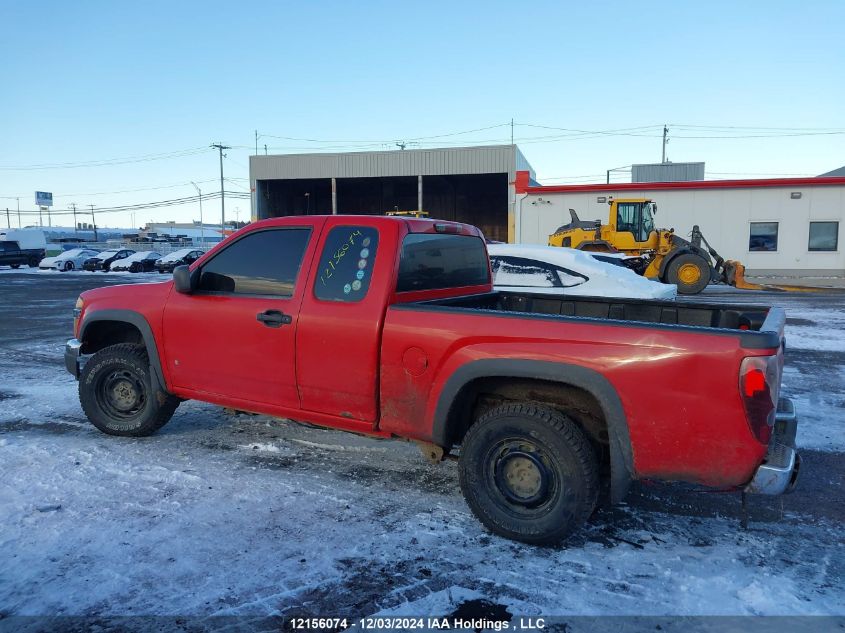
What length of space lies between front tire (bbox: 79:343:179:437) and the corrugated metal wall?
33.8 m

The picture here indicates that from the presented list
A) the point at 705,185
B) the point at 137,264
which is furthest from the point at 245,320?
the point at 137,264

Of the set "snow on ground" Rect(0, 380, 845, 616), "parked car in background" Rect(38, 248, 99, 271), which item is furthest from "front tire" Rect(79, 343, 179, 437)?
"parked car in background" Rect(38, 248, 99, 271)

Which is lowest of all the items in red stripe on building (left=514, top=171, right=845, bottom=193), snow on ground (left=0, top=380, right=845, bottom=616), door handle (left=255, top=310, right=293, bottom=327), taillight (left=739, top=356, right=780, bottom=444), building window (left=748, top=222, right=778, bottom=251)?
snow on ground (left=0, top=380, right=845, bottom=616)

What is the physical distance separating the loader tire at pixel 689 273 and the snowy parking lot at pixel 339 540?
558 inches

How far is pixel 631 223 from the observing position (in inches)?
824

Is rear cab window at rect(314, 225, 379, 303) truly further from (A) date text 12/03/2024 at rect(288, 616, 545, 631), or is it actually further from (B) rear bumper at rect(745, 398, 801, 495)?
(B) rear bumper at rect(745, 398, 801, 495)

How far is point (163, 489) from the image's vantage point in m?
4.11

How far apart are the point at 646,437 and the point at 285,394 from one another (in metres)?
2.37

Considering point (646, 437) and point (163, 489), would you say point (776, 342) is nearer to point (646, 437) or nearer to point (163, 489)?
point (646, 437)

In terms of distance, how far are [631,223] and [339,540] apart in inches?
771

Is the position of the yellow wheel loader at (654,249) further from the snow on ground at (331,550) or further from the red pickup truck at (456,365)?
the snow on ground at (331,550)

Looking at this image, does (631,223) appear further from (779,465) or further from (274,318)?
(779,465)

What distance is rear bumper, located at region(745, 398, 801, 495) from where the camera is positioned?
292 centimetres

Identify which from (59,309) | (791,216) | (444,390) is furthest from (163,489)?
(791,216)
